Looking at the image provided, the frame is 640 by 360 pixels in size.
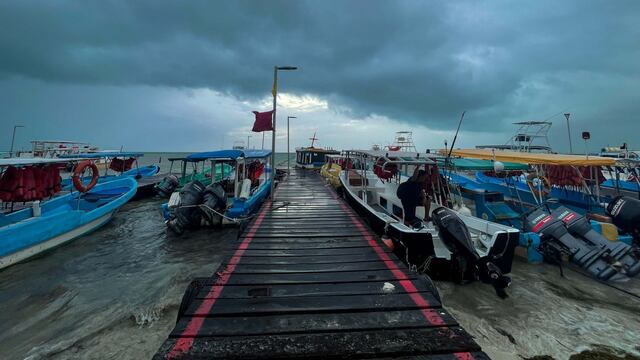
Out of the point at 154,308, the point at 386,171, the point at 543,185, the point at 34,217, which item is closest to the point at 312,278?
the point at 154,308

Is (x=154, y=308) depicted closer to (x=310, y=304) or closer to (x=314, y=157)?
(x=310, y=304)

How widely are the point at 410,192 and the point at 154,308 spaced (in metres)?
6.89

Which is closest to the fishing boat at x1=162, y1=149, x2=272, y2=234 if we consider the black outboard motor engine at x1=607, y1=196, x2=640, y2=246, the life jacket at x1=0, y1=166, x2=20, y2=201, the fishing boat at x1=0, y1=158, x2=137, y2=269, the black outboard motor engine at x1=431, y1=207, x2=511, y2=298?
the fishing boat at x1=0, y1=158, x2=137, y2=269

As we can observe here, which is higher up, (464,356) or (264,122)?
(264,122)

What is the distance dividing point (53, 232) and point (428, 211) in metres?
12.2

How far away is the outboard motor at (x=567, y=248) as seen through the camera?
7000mm

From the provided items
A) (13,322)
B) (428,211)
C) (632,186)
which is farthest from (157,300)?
(632,186)

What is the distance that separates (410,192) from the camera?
783 cm

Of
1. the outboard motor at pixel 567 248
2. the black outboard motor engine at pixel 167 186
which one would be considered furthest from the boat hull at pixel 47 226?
the outboard motor at pixel 567 248

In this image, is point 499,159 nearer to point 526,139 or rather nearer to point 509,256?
point 509,256

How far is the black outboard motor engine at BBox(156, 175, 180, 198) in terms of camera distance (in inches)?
748

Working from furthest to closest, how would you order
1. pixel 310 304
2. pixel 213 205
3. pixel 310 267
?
pixel 213 205
pixel 310 267
pixel 310 304

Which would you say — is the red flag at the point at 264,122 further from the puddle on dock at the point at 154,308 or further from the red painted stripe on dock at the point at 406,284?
the red painted stripe on dock at the point at 406,284

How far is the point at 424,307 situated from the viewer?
342 centimetres
